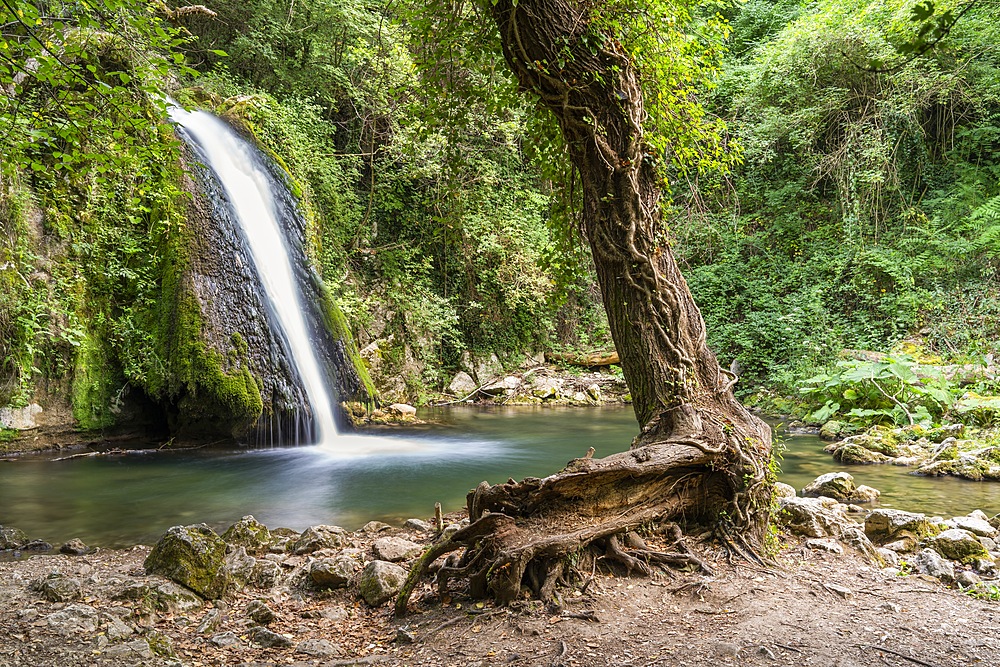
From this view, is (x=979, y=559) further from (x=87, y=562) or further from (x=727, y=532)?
(x=87, y=562)

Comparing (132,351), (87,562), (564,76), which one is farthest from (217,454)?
(564,76)

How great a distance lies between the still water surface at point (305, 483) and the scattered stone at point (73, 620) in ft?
7.68

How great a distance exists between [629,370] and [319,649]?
2.41 meters

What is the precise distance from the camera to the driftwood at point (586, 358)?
16.8 meters

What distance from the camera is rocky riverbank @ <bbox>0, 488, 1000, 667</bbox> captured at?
2824 mm

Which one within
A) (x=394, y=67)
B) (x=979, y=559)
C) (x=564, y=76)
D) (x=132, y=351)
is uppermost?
(x=394, y=67)

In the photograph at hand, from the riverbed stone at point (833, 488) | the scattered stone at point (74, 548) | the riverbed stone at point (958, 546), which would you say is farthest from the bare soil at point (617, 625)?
the riverbed stone at point (833, 488)

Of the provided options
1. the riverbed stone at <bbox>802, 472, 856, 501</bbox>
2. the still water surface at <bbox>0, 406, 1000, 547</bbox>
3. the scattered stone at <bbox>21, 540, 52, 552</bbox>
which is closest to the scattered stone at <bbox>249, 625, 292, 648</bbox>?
the still water surface at <bbox>0, 406, 1000, 547</bbox>

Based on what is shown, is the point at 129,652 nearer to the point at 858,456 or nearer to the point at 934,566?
the point at 934,566

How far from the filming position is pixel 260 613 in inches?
138

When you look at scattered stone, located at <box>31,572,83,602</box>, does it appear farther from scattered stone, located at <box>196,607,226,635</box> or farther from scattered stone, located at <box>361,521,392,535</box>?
scattered stone, located at <box>361,521,392,535</box>

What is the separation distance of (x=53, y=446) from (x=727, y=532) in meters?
8.68

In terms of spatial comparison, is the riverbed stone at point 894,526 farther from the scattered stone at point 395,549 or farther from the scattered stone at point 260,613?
the scattered stone at point 260,613

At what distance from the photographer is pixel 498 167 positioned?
16.6 metres
